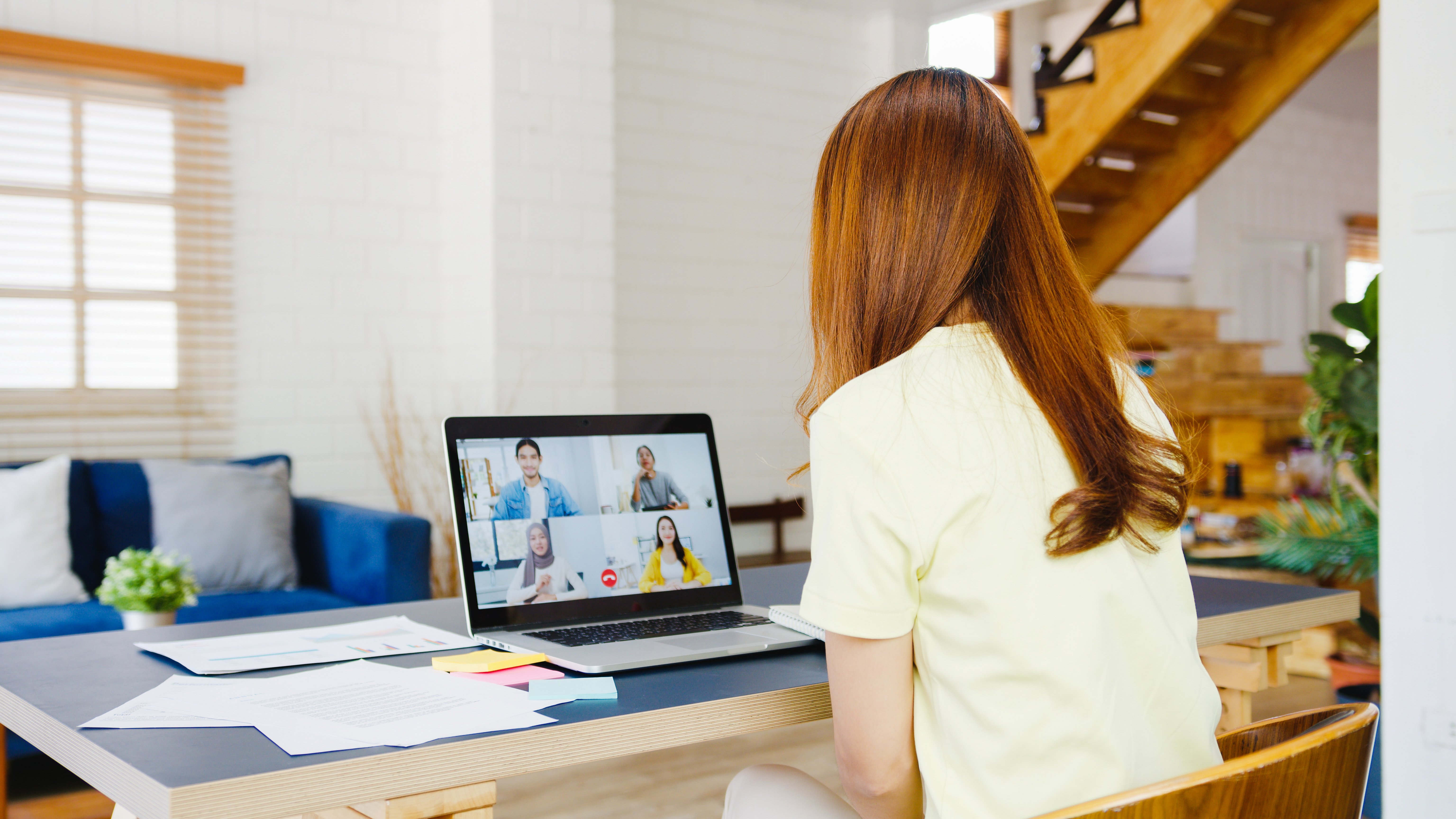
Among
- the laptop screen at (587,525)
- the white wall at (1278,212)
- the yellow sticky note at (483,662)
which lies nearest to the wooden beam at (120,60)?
the laptop screen at (587,525)

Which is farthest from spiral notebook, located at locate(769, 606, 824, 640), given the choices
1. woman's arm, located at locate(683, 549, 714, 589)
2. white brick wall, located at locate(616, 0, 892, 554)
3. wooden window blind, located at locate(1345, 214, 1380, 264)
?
wooden window blind, located at locate(1345, 214, 1380, 264)

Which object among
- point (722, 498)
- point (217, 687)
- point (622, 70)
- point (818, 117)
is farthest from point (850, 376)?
point (818, 117)

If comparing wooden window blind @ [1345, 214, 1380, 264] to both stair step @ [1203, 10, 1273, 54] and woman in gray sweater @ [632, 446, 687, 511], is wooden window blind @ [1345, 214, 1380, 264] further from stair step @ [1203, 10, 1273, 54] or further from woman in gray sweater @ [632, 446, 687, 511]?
woman in gray sweater @ [632, 446, 687, 511]

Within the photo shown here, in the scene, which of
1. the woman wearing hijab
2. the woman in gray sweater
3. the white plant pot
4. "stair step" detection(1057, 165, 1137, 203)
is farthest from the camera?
"stair step" detection(1057, 165, 1137, 203)

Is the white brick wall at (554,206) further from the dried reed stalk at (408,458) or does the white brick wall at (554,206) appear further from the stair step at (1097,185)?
the stair step at (1097,185)

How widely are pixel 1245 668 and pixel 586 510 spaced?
0.95m

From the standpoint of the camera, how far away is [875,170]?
105 cm

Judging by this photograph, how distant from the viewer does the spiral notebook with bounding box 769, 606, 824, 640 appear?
133 cm

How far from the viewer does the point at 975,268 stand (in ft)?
3.42

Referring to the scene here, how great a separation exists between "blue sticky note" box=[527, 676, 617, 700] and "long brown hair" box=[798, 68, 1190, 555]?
362mm

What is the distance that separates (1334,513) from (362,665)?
2.96 meters

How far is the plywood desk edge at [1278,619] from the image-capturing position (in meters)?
1.47

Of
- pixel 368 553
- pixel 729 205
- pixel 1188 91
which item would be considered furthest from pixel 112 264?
pixel 1188 91

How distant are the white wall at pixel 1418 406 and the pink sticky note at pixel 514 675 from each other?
1578 mm
